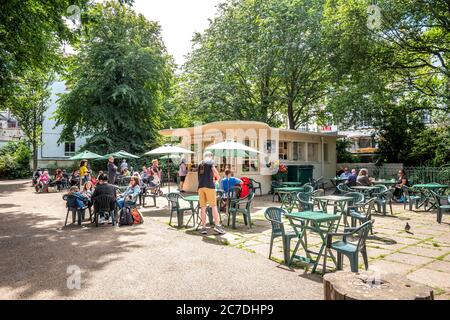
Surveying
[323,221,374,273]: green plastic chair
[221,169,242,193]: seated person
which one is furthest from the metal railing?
[323,221,374,273]: green plastic chair

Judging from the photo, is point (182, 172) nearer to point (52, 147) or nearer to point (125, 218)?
point (125, 218)

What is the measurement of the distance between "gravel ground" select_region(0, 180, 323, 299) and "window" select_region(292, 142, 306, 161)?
38.4 feet

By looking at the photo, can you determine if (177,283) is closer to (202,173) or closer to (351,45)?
(202,173)

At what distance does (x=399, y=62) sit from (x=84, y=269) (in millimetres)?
16333

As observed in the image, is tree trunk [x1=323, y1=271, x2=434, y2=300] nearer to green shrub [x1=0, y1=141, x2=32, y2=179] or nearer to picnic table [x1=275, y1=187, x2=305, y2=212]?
picnic table [x1=275, y1=187, x2=305, y2=212]

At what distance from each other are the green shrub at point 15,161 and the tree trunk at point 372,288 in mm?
32233

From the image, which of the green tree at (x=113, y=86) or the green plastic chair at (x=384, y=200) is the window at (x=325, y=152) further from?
the green tree at (x=113, y=86)

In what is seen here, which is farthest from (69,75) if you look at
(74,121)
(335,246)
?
(335,246)

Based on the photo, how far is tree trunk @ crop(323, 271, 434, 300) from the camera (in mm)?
2639

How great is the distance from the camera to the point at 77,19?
952 centimetres

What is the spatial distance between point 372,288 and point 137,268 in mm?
3302

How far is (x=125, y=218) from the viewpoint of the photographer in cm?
834
